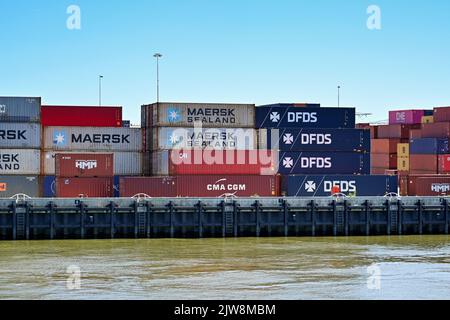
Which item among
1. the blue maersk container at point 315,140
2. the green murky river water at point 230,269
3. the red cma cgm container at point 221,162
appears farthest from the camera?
the blue maersk container at point 315,140

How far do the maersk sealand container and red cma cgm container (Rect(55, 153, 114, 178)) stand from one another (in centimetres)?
1230

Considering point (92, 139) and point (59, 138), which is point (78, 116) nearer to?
point (92, 139)

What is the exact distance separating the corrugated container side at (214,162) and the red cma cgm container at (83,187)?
14.3ft

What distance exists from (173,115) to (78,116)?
7.16 meters

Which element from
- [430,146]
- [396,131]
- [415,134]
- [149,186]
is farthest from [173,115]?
[396,131]

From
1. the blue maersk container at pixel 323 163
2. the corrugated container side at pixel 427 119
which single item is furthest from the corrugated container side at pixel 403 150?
the blue maersk container at pixel 323 163

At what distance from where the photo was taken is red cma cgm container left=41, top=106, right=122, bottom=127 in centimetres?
6762

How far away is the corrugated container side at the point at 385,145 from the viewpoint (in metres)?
94.8

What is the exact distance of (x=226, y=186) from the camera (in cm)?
6588

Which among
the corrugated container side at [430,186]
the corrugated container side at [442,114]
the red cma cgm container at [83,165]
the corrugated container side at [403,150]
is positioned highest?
the corrugated container side at [442,114]

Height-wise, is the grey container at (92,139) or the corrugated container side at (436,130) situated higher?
the corrugated container side at (436,130)

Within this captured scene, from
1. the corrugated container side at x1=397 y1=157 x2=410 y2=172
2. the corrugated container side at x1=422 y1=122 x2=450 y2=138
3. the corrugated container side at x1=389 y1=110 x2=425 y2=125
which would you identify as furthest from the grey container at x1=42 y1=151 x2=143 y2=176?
the corrugated container side at x1=389 y1=110 x2=425 y2=125

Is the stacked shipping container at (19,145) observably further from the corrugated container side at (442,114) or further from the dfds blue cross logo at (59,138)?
the corrugated container side at (442,114)

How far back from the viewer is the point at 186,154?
6606 cm
